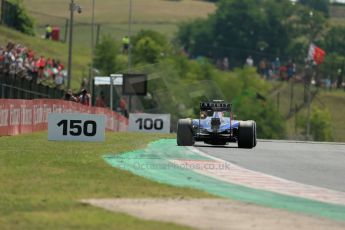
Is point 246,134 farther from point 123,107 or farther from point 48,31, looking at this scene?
point 48,31

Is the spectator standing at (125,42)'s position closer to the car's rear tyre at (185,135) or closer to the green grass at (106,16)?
the green grass at (106,16)

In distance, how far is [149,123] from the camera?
1977 inches

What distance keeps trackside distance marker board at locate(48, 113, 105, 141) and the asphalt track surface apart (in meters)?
3.39

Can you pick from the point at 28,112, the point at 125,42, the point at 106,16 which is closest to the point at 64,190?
the point at 28,112

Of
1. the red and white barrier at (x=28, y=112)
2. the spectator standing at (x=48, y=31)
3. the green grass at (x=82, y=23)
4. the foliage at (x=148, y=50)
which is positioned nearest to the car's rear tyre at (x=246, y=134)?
the red and white barrier at (x=28, y=112)

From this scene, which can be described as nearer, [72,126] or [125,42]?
[72,126]

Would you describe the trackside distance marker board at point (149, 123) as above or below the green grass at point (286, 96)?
below

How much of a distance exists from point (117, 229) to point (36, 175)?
5.56 metres

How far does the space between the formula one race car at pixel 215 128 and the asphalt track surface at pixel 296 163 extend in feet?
1.58

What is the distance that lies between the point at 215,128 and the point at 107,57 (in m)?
86.1

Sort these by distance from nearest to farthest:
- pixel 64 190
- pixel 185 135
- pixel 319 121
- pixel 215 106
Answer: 1. pixel 64 190
2. pixel 185 135
3. pixel 215 106
4. pixel 319 121

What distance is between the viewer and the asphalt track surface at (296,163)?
18484 mm

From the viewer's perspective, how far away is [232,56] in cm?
19275

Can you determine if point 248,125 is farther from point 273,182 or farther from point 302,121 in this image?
point 302,121
